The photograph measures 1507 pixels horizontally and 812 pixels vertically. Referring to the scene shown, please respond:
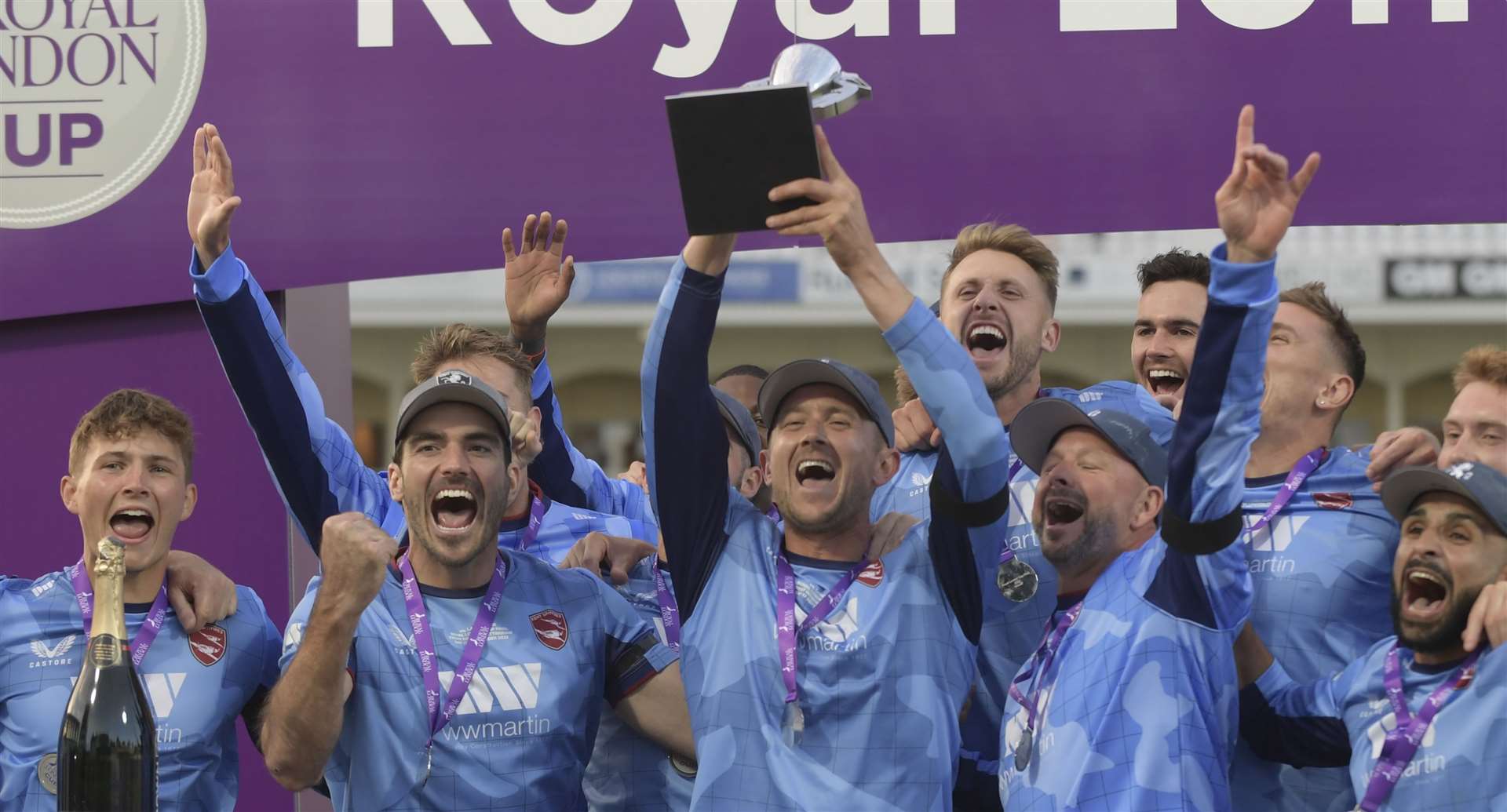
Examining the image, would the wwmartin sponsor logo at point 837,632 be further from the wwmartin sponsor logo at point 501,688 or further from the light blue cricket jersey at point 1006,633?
the wwmartin sponsor logo at point 501,688

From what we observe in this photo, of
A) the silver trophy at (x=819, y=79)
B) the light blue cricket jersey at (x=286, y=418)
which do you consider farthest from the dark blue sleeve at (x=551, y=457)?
the silver trophy at (x=819, y=79)

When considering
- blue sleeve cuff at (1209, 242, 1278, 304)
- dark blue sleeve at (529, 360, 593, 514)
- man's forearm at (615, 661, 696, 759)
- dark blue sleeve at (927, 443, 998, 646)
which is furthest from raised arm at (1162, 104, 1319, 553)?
dark blue sleeve at (529, 360, 593, 514)

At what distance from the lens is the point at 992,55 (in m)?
5.21

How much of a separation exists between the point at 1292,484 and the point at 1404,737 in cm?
89

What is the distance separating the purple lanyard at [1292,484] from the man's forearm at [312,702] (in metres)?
2.21

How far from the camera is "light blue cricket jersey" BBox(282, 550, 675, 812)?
Result: 13.0 ft

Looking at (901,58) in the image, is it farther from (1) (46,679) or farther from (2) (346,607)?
(1) (46,679)

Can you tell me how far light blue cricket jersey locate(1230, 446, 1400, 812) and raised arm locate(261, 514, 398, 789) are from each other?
82.4 inches

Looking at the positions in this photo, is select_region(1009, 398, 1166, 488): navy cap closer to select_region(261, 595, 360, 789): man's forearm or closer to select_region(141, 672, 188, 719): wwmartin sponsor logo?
select_region(261, 595, 360, 789): man's forearm

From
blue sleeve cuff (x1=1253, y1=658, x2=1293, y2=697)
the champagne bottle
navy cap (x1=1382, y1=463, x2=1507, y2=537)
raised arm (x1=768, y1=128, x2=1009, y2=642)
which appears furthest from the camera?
blue sleeve cuff (x1=1253, y1=658, x2=1293, y2=697)

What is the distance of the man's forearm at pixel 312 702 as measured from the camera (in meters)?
3.62

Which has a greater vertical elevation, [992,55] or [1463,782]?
[992,55]

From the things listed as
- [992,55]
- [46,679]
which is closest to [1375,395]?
[992,55]

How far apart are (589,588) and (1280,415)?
184cm
